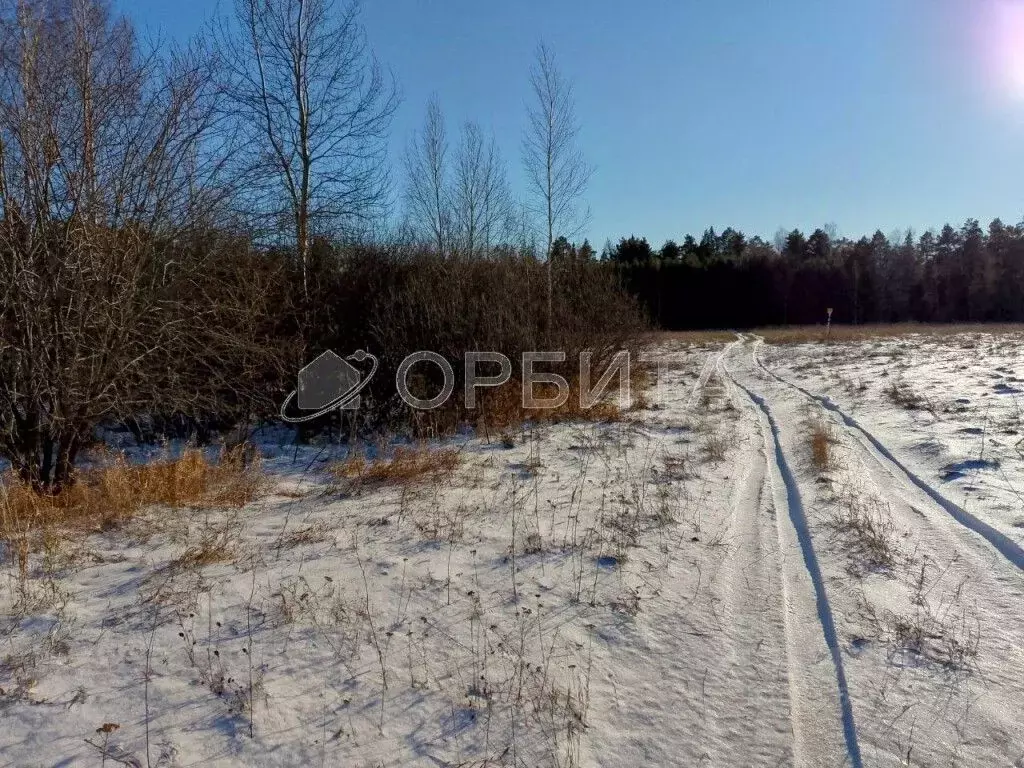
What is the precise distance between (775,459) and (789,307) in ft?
177

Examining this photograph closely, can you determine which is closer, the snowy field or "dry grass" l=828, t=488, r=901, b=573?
the snowy field

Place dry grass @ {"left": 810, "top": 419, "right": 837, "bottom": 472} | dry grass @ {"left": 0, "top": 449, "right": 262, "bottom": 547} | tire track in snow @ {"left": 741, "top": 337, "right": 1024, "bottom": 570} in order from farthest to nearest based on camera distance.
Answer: dry grass @ {"left": 810, "top": 419, "right": 837, "bottom": 472} < dry grass @ {"left": 0, "top": 449, "right": 262, "bottom": 547} < tire track in snow @ {"left": 741, "top": 337, "right": 1024, "bottom": 570}

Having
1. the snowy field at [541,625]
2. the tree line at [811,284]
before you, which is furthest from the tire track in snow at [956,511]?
the tree line at [811,284]

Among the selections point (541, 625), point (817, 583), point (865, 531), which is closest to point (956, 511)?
point (865, 531)

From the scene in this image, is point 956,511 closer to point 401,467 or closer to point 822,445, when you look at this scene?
point 822,445

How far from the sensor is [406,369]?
413 inches

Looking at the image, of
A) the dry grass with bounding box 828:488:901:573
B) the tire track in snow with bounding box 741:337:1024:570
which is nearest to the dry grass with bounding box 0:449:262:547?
the dry grass with bounding box 828:488:901:573

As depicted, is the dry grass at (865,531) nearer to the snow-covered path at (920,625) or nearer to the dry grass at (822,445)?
the snow-covered path at (920,625)

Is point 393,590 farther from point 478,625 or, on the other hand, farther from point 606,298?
point 606,298

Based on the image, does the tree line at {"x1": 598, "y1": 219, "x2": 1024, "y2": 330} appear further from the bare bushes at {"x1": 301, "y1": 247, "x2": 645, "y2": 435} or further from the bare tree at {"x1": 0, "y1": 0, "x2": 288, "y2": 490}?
the bare tree at {"x1": 0, "y1": 0, "x2": 288, "y2": 490}

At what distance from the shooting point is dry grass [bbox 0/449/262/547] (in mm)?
5148

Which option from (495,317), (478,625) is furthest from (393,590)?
(495,317)

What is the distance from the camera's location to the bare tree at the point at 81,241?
215 inches

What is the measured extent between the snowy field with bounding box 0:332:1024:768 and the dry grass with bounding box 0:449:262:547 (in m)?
0.24
